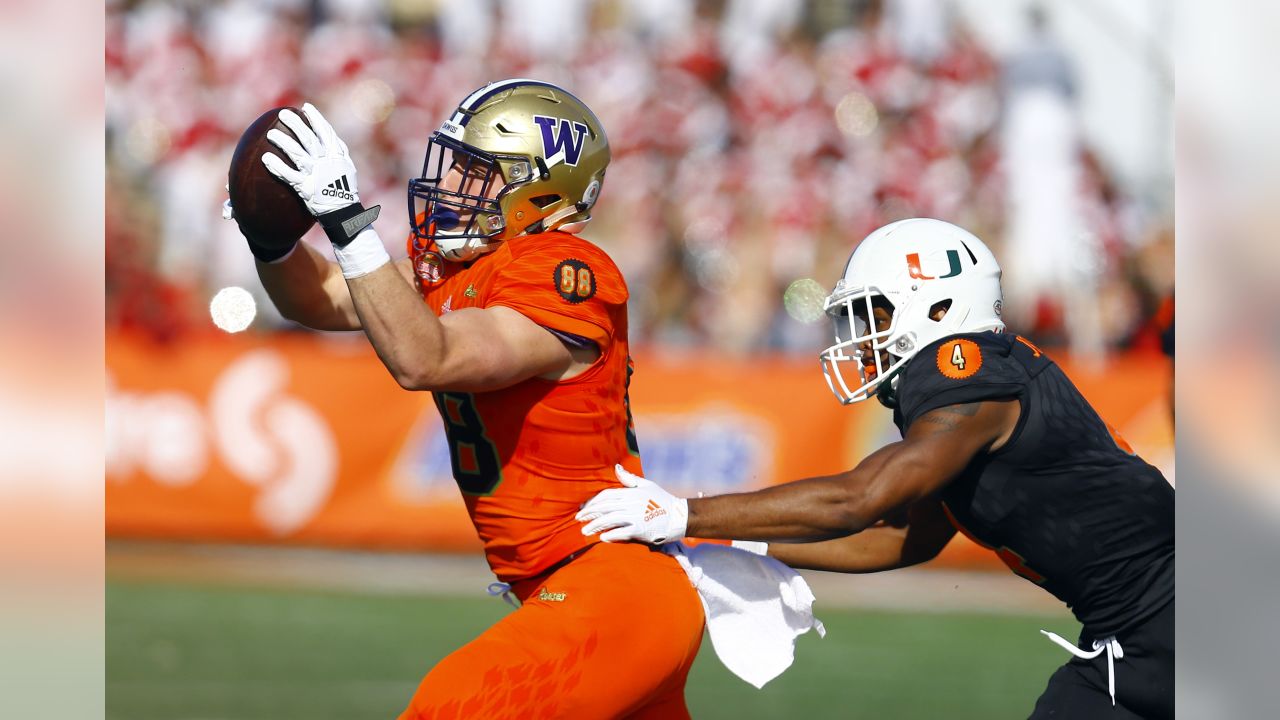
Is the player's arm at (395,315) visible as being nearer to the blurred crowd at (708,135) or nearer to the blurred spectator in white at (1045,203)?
the blurred crowd at (708,135)

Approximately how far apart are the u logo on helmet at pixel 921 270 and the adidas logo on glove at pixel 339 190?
1309 millimetres

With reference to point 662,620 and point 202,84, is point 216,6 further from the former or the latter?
point 662,620

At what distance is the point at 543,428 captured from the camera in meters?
3.14

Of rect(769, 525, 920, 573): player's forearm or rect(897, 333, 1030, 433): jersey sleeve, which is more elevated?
rect(897, 333, 1030, 433): jersey sleeve

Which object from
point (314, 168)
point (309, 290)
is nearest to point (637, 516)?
point (314, 168)

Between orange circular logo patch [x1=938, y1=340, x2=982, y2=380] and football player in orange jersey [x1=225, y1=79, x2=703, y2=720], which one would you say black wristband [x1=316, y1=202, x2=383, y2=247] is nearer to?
football player in orange jersey [x1=225, y1=79, x2=703, y2=720]

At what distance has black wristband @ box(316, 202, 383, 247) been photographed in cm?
288

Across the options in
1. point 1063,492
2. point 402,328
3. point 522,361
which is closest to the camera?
point 402,328

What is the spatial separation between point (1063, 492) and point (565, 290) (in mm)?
1189

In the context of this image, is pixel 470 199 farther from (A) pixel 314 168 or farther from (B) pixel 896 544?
(B) pixel 896 544

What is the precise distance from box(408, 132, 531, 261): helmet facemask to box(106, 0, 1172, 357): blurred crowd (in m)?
6.91

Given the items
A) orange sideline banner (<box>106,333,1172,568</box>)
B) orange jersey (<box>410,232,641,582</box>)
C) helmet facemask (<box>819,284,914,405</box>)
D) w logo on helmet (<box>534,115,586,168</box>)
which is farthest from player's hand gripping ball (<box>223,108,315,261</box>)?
orange sideline banner (<box>106,333,1172,568</box>)
